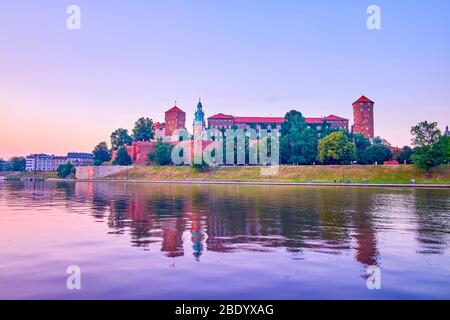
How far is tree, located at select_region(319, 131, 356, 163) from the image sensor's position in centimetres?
10750

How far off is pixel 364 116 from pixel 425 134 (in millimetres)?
89189

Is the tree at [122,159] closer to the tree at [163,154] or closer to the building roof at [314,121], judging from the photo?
the tree at [163,154]

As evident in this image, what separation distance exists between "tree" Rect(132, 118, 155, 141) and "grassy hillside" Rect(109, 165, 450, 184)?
53241mm

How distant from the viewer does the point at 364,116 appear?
177 metres

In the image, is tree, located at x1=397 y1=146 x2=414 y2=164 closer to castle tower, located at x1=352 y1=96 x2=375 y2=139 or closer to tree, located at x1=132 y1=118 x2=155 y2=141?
castle tower, located at x1=352 y1=96 x2=375 y2=139

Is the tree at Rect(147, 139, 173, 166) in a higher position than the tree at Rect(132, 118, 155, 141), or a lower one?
lower

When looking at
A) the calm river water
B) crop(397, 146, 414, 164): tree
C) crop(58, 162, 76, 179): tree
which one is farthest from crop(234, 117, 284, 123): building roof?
the calm river water

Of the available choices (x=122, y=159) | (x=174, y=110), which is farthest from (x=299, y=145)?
(x=174, y=110)

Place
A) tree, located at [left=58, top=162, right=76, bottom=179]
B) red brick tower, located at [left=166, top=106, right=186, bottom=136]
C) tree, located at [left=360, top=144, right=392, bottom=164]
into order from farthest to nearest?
red brick tower, located at [left=166, top=106, right=186, bottom=136]
tree, located at [left=58, top=162, right=76, bottom=179]
tree, located at [left=360, top=144, right=392, bottom=164]

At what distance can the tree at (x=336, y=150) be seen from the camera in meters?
108
